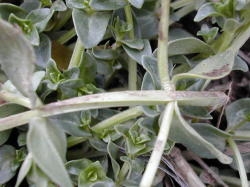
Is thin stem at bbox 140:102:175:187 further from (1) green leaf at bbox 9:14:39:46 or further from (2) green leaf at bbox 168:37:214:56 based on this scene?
(1) green leaf at bbox 9:14:39:46

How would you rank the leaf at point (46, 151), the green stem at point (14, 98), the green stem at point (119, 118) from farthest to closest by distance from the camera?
the green stem at point (119, 118), the green stem at point (14, 98), the leaf at point (46, 151)

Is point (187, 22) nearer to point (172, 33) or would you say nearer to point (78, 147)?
point (172, 33)

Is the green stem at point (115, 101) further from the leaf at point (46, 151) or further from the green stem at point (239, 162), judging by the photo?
the green stem at point (239, 162)

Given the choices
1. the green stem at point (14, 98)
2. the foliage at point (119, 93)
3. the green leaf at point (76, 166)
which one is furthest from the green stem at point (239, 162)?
the green stem at point (14, 98)

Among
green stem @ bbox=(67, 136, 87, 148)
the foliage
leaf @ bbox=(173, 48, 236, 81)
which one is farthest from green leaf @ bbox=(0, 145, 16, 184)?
leaf @ bbox=(173, 48, 236, 81)

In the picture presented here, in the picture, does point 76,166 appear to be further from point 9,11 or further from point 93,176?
point 9,11

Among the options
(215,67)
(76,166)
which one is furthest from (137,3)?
(76,166)
